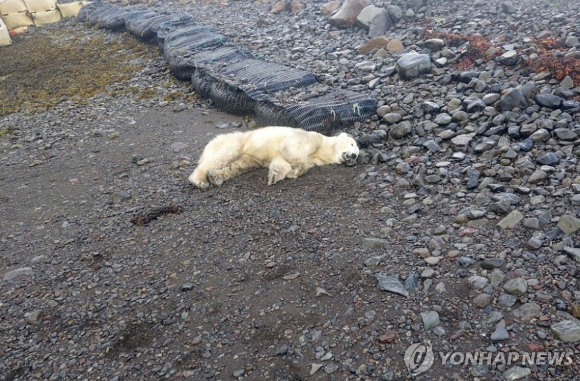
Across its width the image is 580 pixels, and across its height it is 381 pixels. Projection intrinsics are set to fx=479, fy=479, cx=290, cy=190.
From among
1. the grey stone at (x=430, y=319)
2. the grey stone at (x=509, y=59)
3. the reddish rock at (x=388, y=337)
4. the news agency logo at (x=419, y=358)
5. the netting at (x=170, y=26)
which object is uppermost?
the netting at (x=170, y=26)

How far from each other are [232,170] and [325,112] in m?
1.89

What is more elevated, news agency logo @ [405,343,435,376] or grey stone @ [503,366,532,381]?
news agency logo @ [405,343,435,376]

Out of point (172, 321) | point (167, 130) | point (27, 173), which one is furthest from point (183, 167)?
point (172, 321)

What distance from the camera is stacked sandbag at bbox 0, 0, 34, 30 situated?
17844mm

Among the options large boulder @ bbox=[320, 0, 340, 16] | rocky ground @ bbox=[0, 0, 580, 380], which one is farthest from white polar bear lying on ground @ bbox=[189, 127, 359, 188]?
large boulder @ bbox=[320, 0, 340, 16]

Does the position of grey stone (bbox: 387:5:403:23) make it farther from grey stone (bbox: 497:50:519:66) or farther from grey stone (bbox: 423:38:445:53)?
grey stone (bbox: 497:50:519:66)

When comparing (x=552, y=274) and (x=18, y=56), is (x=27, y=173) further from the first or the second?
(x=18, y=56)

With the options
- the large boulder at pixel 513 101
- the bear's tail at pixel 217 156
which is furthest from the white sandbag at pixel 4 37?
the large boulder at pixel 513 101

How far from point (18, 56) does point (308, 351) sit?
48.1 ft

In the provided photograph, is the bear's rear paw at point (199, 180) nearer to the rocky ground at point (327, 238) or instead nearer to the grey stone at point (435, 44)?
the rocky ground at point (327, 238)

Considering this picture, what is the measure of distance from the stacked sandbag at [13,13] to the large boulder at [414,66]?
1576 centimetres

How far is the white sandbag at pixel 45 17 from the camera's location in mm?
18359

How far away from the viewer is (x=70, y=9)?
19.0 meters

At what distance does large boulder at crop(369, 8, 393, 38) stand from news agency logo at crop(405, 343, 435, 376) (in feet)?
30.7
